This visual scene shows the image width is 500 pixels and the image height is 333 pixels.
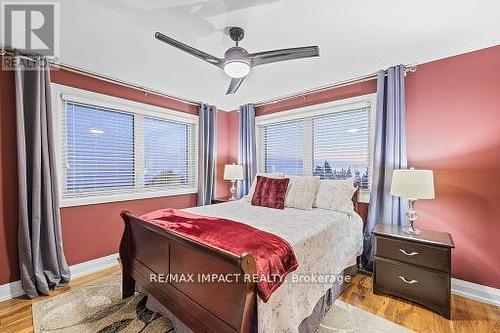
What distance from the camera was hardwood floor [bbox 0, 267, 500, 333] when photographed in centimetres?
193

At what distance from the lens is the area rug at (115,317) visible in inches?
74.8

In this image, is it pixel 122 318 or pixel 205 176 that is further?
pixel 205 176

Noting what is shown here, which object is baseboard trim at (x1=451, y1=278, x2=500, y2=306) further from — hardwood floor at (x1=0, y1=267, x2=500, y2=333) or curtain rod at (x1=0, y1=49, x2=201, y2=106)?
curtain rod at (x1=0, y1=49, x2=201, y2=106)

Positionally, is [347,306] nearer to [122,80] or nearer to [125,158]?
[125,158]

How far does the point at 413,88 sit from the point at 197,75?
8.24 feet

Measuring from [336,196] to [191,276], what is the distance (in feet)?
6.18

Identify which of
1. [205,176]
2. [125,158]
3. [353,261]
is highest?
[125,158]

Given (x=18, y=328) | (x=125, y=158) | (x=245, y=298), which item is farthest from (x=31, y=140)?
(x=245, y=298)

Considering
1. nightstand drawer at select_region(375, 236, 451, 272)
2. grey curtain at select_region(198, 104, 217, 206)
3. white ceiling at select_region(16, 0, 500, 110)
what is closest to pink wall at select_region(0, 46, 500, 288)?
white ceiling at select_region(16, 0, 500, 110)

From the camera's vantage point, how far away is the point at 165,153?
394 centimetres

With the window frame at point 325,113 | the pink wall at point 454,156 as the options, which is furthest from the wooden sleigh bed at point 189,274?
the window frame at point 325,113

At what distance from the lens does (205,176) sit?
4.19 metres

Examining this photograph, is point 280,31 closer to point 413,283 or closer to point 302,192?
point 302,192

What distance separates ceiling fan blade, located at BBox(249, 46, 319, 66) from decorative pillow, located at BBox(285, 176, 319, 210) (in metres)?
1.59
